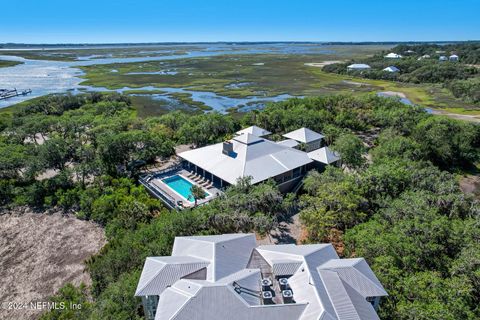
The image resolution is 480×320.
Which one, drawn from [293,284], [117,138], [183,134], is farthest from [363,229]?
[183,134]

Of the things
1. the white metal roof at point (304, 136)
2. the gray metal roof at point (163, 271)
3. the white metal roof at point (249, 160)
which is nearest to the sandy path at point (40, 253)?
the gray metal roof at point (163, 271)

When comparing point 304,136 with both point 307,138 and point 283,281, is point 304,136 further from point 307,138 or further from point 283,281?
point 283,281

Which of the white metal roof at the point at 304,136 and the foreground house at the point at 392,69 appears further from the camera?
the foreground house at the point at 392,69

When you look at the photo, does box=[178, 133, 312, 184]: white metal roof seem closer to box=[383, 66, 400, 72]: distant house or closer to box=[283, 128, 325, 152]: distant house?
box=[283, 128, 325, 152]: distant house

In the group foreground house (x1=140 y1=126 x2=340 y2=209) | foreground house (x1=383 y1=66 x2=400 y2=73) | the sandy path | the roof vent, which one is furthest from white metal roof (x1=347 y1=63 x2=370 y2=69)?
the roof vent

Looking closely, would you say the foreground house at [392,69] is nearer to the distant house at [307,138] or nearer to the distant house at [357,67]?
the distant house at [357,67]

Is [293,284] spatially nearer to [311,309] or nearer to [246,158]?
[311,309]

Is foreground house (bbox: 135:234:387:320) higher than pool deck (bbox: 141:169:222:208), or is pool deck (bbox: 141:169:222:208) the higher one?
foreground house (bbox: 135:234:387:320)

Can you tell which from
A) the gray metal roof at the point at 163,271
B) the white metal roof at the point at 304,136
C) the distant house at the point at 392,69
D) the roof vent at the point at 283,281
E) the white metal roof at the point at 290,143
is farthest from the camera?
the distant house at the point at 392,69
